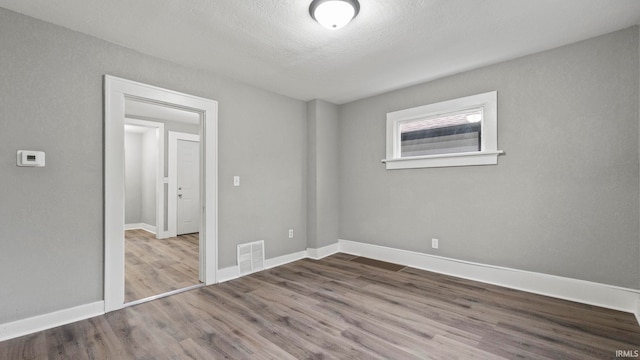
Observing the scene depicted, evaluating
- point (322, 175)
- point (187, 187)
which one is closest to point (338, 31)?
point (322, 175)

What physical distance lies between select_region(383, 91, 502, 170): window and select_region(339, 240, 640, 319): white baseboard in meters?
1.21

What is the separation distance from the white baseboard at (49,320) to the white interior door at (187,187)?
3.85m

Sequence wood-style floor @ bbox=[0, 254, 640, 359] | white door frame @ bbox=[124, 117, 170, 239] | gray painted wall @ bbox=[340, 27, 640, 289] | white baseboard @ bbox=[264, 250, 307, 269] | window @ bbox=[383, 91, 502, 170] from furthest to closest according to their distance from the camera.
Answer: white door frame @ bbox=[124, 117, 170, 239] → white baseboard @ bbox=[264, 250, 307, 269] → window @ bbox=[383, 91, 502, 170] → gray painted wall @ bbox=[340, 27, 640, 289] → wood-style floor @ bbox=[0, 254, 640, 359]

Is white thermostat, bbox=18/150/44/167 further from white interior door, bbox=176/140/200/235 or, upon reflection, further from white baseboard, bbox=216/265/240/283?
white interior door, bbox=176/140/200/235

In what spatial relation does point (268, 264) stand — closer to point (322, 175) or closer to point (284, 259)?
point (284, 259)

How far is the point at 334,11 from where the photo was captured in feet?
6.77

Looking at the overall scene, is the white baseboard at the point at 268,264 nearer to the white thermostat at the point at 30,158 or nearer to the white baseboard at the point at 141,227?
the white thermostat at the point at 30,158

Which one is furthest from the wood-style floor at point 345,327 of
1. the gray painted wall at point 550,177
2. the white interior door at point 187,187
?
the white interior door at point 187,187

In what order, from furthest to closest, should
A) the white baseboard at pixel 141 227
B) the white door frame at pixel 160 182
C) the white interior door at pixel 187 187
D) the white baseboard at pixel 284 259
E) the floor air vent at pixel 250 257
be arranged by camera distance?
the white baseboard at pixel 141 227 < the white interior door at pixel 187 187 < the white door frame at pixel 160 182 < the white baseboard at pixel 284 259 < the floor air vent at pixel 250 257

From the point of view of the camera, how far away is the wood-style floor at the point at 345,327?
6.54 ft

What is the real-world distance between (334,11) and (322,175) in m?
2.73

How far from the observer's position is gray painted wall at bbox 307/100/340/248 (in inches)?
175

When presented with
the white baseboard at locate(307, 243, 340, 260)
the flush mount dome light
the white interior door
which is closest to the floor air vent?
the white baseboard at locate(307, 243, 340, 260)

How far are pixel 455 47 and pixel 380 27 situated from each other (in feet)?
→ 2.95
